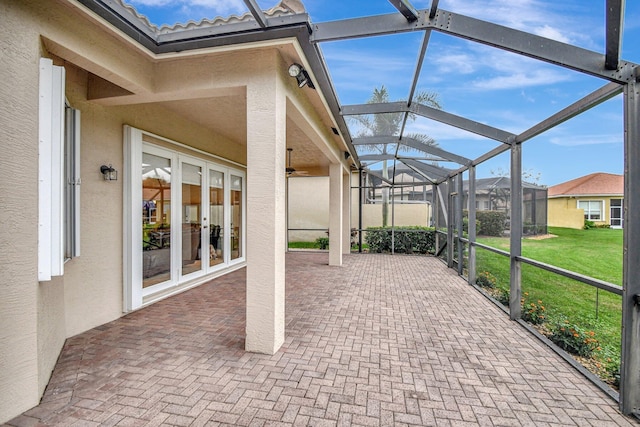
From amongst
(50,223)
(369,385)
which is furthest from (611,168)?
(50,223)

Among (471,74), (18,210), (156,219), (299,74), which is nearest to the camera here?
(18,210)

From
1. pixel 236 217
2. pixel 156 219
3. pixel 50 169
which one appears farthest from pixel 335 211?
pixel 50 169

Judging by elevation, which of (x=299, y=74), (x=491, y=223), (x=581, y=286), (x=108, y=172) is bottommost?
(x=581, y=286)

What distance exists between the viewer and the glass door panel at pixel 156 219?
435 centimetres

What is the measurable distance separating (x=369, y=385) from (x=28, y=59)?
3.65 meters

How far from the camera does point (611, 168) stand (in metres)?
2.48

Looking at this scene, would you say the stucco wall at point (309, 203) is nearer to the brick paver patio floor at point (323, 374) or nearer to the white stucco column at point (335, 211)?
the white stucco column at point (335, 211)

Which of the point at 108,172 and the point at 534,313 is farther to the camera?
the point at 534,313

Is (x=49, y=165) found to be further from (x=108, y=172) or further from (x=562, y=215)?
(x=562, y=215)

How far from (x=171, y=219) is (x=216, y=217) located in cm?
143

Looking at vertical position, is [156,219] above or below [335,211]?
below

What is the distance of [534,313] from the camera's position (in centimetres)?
392

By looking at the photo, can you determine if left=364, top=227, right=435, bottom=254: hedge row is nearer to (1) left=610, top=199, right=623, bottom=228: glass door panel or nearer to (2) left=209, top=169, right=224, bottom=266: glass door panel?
(2) left=209, top=169, right=224, bottom=266: glass door panel

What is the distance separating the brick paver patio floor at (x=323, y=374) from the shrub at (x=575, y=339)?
0.91 feet
